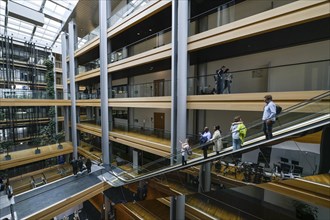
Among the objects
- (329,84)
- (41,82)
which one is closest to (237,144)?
(329,84)

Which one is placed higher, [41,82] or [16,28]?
[16,28]

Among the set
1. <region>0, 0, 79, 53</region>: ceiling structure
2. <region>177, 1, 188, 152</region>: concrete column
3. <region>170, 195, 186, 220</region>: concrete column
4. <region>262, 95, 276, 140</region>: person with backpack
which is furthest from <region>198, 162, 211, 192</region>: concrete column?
<region>0, 0, 79, 53</region>: ceiling structure

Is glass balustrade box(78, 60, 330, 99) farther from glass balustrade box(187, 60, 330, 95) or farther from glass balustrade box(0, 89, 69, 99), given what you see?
glass balustrade box(0, 89, 69, 99)

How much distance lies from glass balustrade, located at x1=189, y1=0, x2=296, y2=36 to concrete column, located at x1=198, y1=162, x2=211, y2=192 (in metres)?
6.21

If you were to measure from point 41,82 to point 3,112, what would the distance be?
24.4 ft

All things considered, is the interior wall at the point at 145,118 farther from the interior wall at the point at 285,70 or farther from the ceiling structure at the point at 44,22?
the ceiling structure at the point at 44,22

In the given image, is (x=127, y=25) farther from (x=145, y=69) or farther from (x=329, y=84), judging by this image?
(x=329, y=84)

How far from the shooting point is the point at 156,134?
1156 cm

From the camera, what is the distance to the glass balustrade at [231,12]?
23.9 feet

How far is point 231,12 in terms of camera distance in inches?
290

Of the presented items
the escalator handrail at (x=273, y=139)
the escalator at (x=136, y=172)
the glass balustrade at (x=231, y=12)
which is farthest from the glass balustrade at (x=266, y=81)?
the glass balustrade at (x=231, y=12)

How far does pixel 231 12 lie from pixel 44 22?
17.6 metres

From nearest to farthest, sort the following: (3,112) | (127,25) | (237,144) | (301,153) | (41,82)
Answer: (301,153), (237,144), (127,25), (3,112), (41,82)

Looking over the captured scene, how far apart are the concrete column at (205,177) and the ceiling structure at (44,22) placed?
53.7ft
